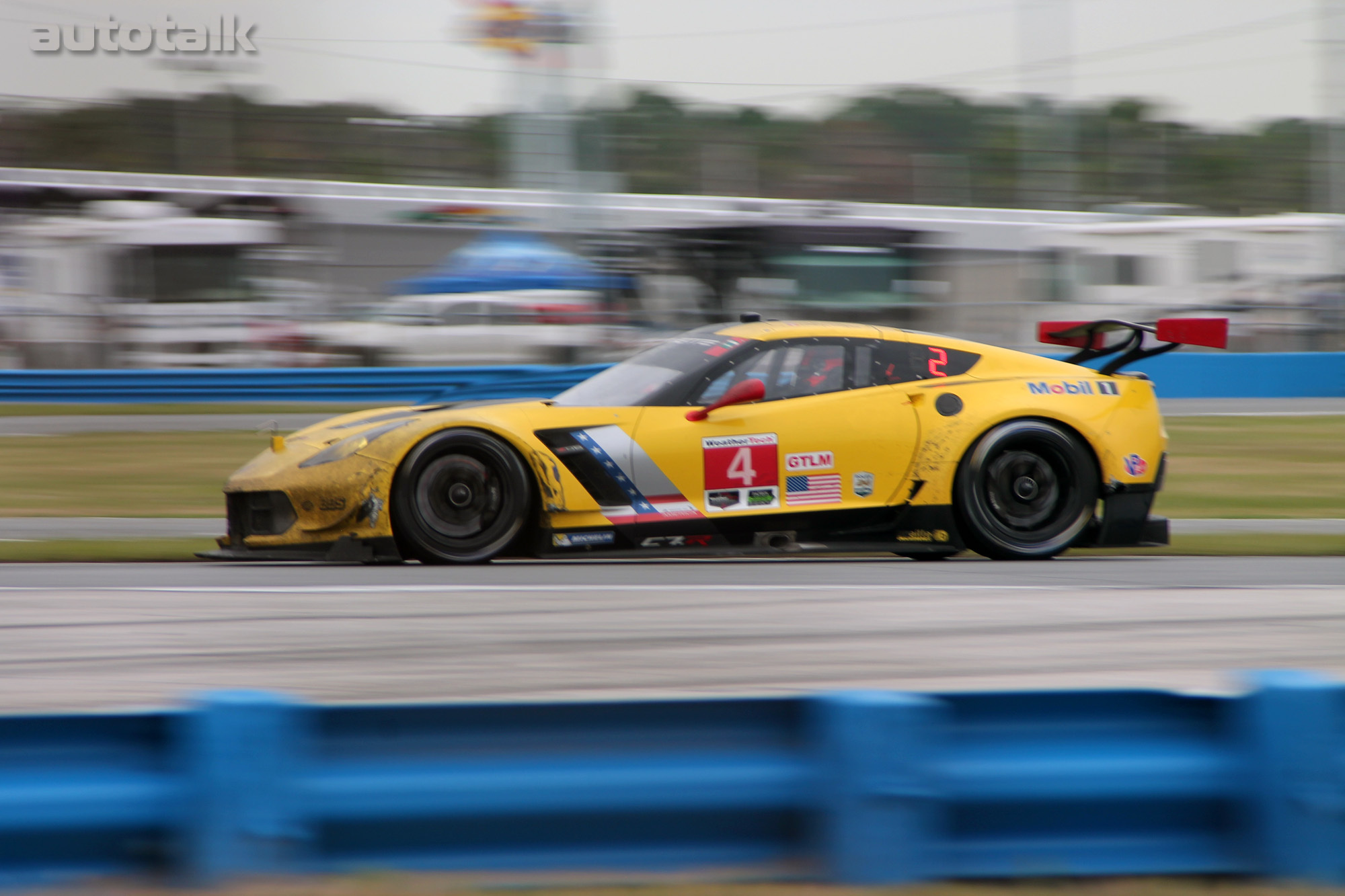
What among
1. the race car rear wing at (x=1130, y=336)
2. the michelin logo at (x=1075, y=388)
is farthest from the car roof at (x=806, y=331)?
the race car rear wing at (x=1130, y=336)

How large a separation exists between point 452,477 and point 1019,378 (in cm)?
279

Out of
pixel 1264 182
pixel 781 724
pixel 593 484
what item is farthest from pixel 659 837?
pixel 1264 182

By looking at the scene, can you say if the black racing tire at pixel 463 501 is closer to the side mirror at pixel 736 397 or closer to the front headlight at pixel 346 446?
the front headlight at pixel 346 446

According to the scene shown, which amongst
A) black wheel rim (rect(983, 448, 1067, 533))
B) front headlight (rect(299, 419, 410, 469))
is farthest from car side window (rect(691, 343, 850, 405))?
front headlight (rect(299, 419, 410, 469))

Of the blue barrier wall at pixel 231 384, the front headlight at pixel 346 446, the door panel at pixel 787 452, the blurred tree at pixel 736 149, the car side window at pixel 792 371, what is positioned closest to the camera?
the front headlight at pixel 346 446

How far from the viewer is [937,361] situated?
671 centimetres

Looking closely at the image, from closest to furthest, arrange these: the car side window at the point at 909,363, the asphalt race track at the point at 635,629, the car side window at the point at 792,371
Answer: the asphalt race track at the point at 635,629, the car side window at the point at 792,371, the car side window at the point at 909,363

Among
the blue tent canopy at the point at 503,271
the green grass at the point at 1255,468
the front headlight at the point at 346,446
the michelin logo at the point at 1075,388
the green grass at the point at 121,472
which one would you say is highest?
the blue tent canopy at the point at 503,271

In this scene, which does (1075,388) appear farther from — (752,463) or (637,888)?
(637,888)

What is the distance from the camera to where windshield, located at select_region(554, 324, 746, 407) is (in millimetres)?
6484

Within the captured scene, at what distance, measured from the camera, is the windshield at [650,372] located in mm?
6484

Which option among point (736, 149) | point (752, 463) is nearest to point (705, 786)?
point (752, 463)

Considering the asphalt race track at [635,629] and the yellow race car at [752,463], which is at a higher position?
the yellow race car at [752,463]

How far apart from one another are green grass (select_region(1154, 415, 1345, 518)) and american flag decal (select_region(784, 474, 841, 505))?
341 centimetres
